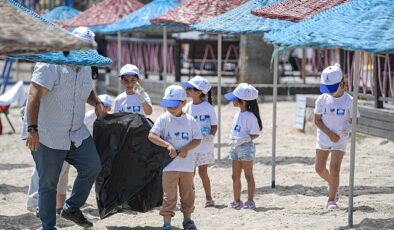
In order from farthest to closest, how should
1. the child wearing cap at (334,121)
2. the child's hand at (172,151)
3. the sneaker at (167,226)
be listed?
the child wearing cap at (334,121) → the sneaker at (167,226) → the child's hand at (172,151)

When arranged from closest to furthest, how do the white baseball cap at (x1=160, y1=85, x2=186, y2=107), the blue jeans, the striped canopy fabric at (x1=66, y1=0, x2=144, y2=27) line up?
the blue jeans
the white baseball cap at (x1=160, y1=85, x2=186, y2=107)
the striped canopy fabric at (x1=66, y1=0, x2=144, y2=27)

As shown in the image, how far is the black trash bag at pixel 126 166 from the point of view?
7.71 metres

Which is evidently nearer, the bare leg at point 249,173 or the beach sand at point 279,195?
the beach sand at point 279,195

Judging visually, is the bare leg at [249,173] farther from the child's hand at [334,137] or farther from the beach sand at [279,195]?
the child's hand at [334,137]

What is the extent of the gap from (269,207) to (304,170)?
8.31 ft

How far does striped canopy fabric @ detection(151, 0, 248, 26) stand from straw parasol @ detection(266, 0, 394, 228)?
3.93 meters

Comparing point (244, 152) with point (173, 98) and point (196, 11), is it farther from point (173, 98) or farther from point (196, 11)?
point (196, 11)

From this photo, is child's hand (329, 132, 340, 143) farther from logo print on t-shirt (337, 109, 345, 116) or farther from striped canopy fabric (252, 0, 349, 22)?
striped canopy fabric (252, 0, 349, 22)

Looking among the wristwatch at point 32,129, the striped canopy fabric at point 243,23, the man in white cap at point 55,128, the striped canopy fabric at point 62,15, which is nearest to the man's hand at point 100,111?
the man in white cap at point 55,128

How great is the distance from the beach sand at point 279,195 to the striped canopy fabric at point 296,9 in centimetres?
183

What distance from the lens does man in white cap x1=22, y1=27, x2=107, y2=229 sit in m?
7.05

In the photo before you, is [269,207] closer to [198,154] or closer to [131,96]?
[198,154]

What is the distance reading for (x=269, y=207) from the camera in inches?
351

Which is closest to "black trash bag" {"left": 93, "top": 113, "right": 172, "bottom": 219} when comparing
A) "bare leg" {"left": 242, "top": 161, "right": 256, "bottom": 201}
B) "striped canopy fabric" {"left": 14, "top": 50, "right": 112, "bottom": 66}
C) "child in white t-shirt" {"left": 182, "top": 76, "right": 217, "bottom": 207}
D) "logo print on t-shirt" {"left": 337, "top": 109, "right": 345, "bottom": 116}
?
"striped canopy fabric" {"left": 14, "top": 50, "right": 112, "bottom": 66}
